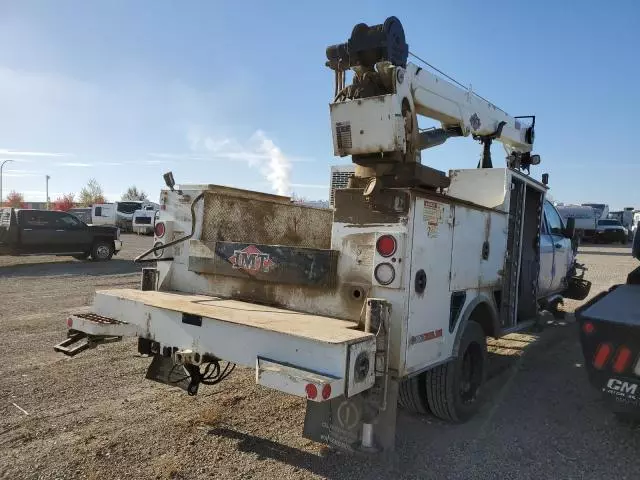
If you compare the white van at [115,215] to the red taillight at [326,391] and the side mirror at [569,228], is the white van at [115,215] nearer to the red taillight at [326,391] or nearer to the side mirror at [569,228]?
the side mirror at [569,228]

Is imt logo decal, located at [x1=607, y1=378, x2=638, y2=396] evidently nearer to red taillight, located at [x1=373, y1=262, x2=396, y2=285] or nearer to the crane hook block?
red taillight, located at [x1=373, y1=262, x2=396, y2=285]

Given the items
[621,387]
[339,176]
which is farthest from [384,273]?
[339,176]

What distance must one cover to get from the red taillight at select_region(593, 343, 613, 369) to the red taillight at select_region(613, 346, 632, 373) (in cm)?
6

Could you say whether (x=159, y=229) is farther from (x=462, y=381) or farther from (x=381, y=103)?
(x=462, y=381)

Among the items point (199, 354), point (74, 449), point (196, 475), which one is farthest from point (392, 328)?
point (74, 449)

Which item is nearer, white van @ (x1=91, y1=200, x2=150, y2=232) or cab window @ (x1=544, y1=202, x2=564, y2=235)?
cab window @ (x1=544, y1=202, x2=564, y2=235)

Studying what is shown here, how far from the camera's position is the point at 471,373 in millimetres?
4430

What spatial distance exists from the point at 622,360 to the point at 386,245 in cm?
197

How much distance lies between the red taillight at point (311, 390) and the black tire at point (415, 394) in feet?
5.00

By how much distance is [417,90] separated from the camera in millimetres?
4262

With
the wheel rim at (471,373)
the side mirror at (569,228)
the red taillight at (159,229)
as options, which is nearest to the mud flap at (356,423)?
the wheel rim at (471,373)

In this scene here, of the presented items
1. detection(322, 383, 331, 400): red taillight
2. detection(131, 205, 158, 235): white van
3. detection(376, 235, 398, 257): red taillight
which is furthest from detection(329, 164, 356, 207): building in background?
detection(131, 205, 158, 235): white van

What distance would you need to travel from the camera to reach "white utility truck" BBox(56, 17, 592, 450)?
3.15 m

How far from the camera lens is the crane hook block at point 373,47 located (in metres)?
3.89
